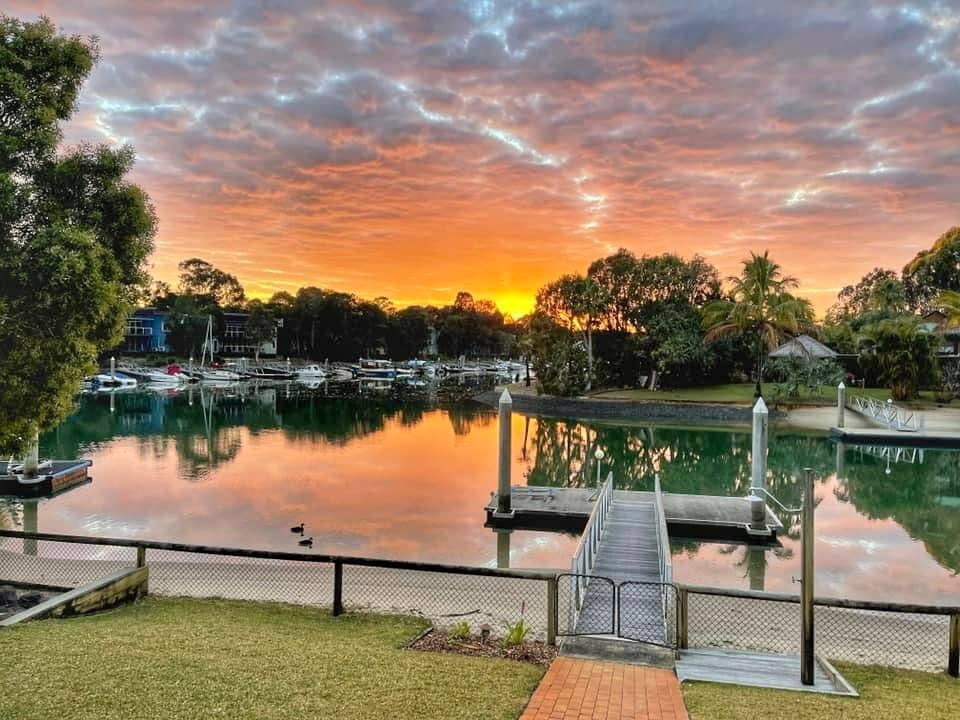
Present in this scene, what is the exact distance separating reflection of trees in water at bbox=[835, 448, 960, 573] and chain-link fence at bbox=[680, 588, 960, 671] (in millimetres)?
5478

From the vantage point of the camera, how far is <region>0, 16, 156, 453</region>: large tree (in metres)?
7.99

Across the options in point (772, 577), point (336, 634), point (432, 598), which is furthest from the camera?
point (772, 577)

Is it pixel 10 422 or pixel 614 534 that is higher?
pixel 10 422

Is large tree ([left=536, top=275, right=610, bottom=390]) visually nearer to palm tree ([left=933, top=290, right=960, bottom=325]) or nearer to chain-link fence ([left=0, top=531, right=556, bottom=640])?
palm tree ([left=933, top=290, right=960, bottom=325])

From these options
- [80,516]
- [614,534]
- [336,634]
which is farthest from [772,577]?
[80,516]

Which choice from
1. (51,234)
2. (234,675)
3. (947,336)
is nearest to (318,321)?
(947,336)

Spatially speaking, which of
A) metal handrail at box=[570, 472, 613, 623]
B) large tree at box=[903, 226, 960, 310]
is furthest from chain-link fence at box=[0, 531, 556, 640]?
→ large tree at box=[903, 226, 960, 310]

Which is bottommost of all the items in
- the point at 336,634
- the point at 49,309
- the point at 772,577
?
the point at 772,577

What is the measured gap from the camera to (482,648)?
7.19 meters

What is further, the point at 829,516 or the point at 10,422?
the point at 829,516

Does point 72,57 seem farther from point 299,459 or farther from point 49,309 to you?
point 299,459

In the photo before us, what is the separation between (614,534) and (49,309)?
405 inches

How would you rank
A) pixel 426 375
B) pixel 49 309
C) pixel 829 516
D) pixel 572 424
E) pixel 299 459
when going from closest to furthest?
pixel 49 309 → pixel 829 516 → pixel 299 459 → pixel 572 424 → pixel 426 375

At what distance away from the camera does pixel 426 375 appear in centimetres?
8944
